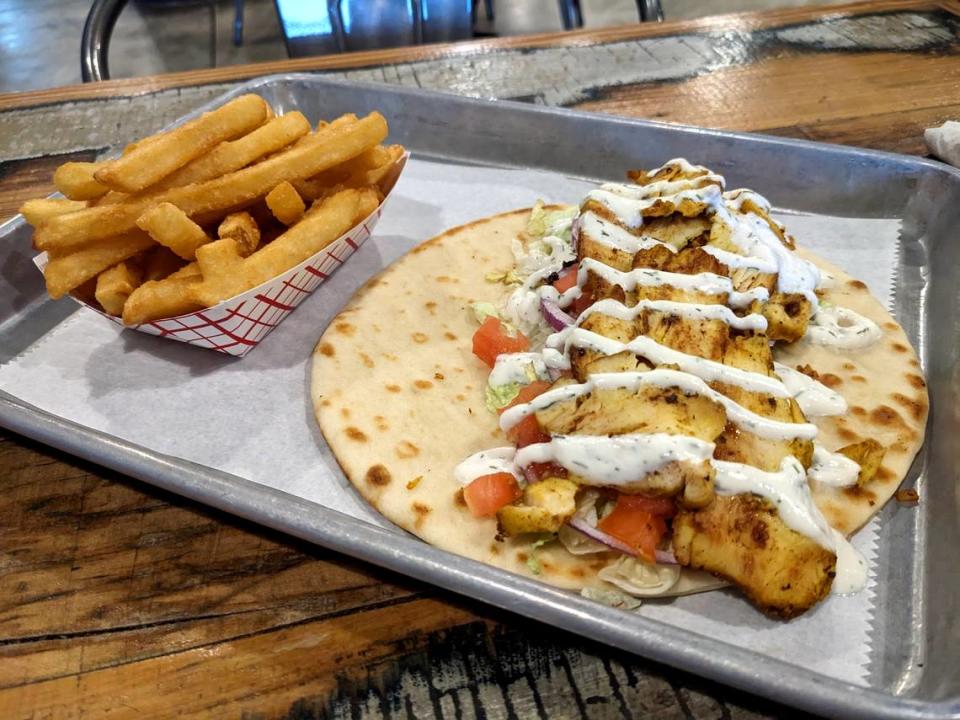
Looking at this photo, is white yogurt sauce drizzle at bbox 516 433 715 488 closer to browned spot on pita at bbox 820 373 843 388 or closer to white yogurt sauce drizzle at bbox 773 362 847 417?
white yogurt sauce drizzle at bbox 773 362 847 417

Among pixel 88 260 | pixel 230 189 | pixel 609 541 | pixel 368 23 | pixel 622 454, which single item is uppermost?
pixel 368 23

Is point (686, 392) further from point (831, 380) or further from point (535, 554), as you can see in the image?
point (831, 380)

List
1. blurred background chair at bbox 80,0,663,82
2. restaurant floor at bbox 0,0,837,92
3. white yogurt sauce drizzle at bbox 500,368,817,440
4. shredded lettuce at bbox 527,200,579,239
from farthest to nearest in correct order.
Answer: restaurant floor at bbox 0,0,837,92
blurred background chair at bbox 80,0,663,82
shredded lettuce at bbox 527,200,579,239
white yogurt sauce drizzle at bbox 500,368,817,440

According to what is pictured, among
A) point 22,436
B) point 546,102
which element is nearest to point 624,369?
point 22,436

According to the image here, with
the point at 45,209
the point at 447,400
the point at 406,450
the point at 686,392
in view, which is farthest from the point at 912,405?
the point at 45,209

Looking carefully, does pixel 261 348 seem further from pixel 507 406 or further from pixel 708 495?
pixel 708 495

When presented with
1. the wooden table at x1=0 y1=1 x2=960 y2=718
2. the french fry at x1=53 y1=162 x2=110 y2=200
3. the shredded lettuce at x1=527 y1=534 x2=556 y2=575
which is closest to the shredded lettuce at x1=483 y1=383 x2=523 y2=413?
the shredded lettuce at x1=527 y1=534 x2=556 y2=575
